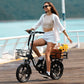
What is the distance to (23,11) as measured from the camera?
17862cm

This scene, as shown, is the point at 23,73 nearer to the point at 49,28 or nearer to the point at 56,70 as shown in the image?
the point at 56,70

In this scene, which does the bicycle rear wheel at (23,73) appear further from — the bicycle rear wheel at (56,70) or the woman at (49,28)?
the bicycle rear wheel at (56,70)

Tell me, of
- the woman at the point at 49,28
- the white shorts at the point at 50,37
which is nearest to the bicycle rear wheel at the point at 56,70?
the woman at the point at 49,28

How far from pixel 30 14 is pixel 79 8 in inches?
857

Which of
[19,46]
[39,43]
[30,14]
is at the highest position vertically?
[39,43]

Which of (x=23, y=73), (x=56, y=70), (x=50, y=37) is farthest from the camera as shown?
(x=56, y=70)

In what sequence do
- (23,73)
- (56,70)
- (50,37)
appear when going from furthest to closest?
1. (56,70)
2. (50,37)
3. (23,73)

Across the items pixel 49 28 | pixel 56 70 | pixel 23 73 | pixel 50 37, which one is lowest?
pixel 56 70

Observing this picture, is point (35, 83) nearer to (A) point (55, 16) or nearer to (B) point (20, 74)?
(B) point (20, 74)

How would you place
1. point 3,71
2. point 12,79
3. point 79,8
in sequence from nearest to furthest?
point 12,79
point 3,71
point 79,8

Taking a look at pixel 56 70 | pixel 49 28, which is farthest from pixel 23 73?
pixel 49 28

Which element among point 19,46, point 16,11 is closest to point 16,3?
point 16,11

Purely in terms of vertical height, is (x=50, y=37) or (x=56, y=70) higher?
(x=50, y=37)

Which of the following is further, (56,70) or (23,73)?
(56,70)
